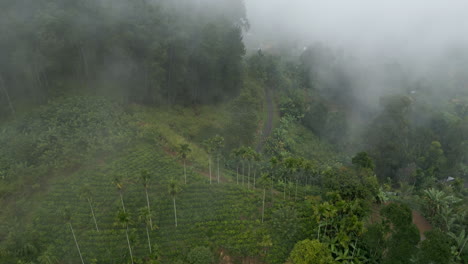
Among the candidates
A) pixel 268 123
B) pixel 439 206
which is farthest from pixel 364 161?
pixel 268 123

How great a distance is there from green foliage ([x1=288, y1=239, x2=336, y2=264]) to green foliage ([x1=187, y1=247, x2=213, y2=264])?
304 inches

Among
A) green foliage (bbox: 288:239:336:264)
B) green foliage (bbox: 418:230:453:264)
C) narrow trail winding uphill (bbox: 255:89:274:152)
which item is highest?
narrow trail winding uphill (bbox: 255:89:274:152)

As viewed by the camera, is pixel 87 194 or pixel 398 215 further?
pixel 87 194

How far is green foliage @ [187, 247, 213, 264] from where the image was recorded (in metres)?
28.2

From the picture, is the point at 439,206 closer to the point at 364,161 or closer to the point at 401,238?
the point at 364,161

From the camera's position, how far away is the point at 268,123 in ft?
208

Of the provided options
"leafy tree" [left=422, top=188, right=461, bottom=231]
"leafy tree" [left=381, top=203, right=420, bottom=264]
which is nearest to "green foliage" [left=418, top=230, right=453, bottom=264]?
"leafy tree" [left=381, top=203, right=420, bottom=264]

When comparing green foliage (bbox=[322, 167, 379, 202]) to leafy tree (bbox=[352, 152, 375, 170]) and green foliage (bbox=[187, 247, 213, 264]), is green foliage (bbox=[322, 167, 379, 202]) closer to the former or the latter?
leafy tree (bbox=[352, 152, 375, 170])

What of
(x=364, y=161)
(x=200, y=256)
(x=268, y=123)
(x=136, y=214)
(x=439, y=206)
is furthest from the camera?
(x=268, y=123)

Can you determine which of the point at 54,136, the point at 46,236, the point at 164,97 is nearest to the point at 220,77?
the point at 164,97

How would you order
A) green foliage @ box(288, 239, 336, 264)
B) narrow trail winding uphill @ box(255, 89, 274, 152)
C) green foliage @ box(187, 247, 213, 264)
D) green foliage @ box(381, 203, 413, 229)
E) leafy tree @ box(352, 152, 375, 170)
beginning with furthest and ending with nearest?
1. narrow trail winding uphill @ box(255, 89, 274, 152)
2. leafy tree @ box(352, 152, 375, 170)
3. green foliage @ box(187, 247, 213, 264)
4. green foliage @ box(288, 239, 336, 264)
5. green foliage @ box(381, 203, 413, 229)

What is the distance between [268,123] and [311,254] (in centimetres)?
3858

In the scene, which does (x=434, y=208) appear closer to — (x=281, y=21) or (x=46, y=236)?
(x=46, y=236)

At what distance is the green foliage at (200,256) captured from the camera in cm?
2822
